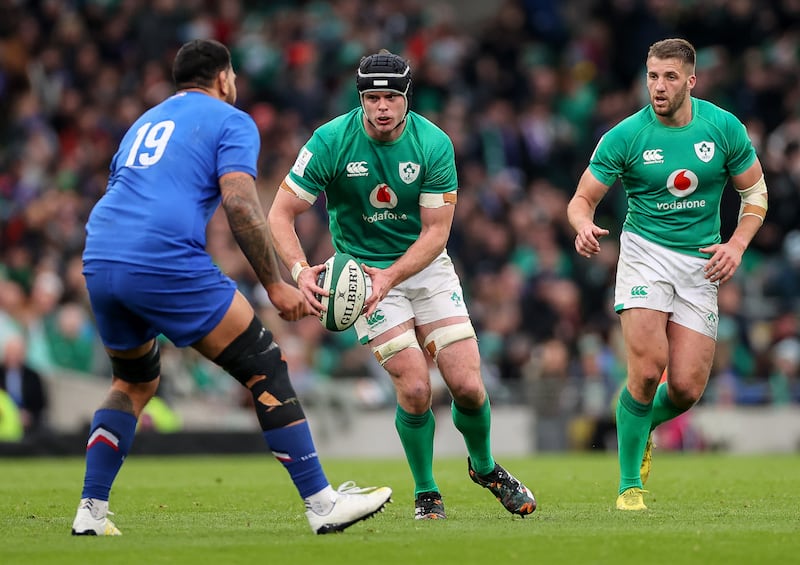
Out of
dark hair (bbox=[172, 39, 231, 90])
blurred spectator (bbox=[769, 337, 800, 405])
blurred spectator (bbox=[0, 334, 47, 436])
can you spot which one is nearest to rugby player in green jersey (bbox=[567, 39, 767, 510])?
dark hair (bbox=[172, 39, 231, 90])

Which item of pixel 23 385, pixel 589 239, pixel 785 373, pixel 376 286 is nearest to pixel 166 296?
pixel 376 286

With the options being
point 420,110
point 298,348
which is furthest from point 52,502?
point 420,110

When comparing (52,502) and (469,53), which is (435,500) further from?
(469,53)

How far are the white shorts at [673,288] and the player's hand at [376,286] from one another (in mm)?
1658

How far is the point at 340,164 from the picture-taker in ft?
29.2

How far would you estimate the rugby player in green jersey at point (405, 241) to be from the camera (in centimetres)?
870

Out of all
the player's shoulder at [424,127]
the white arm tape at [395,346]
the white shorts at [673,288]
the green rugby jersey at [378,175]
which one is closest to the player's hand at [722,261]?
the white shorts at [673,288]

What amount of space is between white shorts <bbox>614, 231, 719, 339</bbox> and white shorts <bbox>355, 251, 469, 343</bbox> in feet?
3.73

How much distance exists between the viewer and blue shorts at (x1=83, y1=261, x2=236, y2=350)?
7102 mm

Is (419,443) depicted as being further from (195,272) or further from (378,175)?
(195,272)

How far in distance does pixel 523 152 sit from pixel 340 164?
15.0 meters

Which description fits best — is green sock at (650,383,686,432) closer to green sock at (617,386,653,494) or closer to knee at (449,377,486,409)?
green sock at (617,386,653,494)

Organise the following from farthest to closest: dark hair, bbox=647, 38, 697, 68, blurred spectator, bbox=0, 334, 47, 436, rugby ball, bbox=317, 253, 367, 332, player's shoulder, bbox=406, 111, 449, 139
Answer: blurred spectator, bbox=0, 334, 47, 436 → dark hair, bbox=647, 38, 697, 68 → player's shoulder, bbox=406, 111, 449, 139 → rugby ball, bbox=317, 253, 367, 332

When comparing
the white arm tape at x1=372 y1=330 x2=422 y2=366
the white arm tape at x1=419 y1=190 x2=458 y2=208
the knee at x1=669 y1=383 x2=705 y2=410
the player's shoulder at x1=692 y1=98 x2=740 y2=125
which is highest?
the player's shoulder at x1=692 y1=98 x2=740 y2=125
